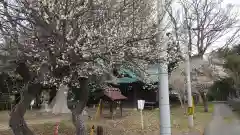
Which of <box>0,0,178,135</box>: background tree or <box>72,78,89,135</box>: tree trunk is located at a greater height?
<box>0,0,178,135</box>: background tree

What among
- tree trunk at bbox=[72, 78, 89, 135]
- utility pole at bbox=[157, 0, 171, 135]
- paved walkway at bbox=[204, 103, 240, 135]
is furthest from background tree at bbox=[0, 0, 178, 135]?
paved walkway at bbox=[204, 103, 240, 135]

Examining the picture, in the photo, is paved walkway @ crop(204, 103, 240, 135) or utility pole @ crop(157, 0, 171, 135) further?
paved walkway @ crop(204, 103, 240, 135)

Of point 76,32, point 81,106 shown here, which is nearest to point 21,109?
point 81,106

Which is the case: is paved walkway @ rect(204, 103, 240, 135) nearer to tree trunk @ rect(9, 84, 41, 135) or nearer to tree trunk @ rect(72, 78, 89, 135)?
tree trunk @ rect(72, 78, 89, 135)

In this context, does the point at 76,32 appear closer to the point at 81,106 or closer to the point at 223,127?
the point at 81,106

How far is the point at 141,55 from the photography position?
8.43m

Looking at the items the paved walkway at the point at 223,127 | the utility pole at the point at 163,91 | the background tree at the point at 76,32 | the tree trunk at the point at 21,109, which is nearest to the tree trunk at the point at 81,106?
the tree trunk at the point at 21,109

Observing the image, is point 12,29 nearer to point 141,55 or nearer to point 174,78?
point 141,55

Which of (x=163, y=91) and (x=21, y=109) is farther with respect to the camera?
(x=21, y=109)

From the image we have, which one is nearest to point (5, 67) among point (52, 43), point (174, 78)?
point (52, 43)

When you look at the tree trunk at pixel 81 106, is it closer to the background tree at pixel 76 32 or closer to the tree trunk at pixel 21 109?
the tree trunk at pixel 21 109

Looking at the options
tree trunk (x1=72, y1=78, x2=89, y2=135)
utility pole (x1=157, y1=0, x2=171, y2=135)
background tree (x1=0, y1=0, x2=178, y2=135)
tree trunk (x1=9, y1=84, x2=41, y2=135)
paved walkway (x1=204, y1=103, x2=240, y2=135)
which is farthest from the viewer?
paved walkway (x1=204, y1=103, x2=240, y2=135)

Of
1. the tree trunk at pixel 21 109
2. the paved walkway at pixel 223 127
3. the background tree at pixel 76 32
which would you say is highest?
the background tree at pixel 76 32

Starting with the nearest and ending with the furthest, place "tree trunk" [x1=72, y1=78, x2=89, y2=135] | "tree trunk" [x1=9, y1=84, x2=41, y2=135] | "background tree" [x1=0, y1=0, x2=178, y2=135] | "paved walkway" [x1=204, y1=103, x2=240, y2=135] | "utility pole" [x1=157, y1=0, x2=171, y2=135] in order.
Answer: "background tree" [x1=0, y1=0, x2=178, y2=135] → "utility pole" [x1=157, y1=0, x2=171, y2=135] → "tree trunk" [x1=9, y1=84, x2=41, y2=135] → "tree trunk" [x1=72, y1=78, x2=89, y2=135] → "paved walkway" [x1=204, y1=103, x2=240, y2=135]
